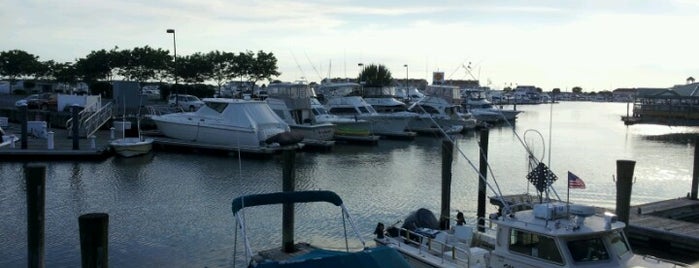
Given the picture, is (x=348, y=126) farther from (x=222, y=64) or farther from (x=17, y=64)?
(x=17, y=64)

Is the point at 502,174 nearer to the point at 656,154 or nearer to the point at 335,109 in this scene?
the point at 656,154

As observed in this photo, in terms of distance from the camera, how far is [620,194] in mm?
16391

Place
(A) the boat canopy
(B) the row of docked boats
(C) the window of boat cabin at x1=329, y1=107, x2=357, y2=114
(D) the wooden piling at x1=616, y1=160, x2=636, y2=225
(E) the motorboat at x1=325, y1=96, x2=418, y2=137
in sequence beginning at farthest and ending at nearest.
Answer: (C) the window of boat cabin at x1=329, y1=107, x2=357, y2=114, (E) the motorboat at x1=325, y1=96, x2=418, y2=137, (B) the row of docked boats, (D) the wooden piling at x1=616, y1=160, x2=636, y2=225, (A) the boat canopy

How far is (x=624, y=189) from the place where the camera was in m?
16.3

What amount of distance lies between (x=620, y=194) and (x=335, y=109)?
41.0m

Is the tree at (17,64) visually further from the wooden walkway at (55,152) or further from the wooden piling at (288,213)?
the wooden piling at (288,213)

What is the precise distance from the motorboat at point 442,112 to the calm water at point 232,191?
33.8 feet

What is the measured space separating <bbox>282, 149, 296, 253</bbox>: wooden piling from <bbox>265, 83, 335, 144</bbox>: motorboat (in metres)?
26.7

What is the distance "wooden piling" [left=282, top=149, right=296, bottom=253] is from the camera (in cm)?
1633

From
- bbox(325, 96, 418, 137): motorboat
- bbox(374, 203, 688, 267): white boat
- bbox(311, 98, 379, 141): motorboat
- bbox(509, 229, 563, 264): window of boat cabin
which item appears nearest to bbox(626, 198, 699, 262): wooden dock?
bbox(374, 203, 688, 267): white boat

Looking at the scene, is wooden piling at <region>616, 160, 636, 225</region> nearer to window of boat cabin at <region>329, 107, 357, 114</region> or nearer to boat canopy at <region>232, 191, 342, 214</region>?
boat canopy at <region>232, 191, 342, 214</region>

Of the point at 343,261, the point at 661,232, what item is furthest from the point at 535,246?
the point at 661,232

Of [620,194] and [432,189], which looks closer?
[620,194]

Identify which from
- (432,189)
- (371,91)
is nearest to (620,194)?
(432,189)
